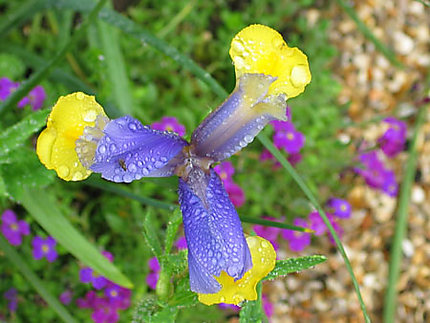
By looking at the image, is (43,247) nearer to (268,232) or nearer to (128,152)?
(268,232)

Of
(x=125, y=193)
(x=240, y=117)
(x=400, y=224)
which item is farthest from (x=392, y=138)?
(x=240, y=117)

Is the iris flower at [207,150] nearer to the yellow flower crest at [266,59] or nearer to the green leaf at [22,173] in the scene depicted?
the yellow flower crest at [266,59]

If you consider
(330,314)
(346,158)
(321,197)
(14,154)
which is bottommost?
(330,314)

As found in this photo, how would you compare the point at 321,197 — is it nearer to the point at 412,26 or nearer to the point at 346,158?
the point at 346,158

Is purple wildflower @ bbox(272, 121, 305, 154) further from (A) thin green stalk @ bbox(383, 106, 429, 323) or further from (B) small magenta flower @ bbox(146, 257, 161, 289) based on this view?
(A) thin green stalk @ bbox(383, 106, 429, 323)

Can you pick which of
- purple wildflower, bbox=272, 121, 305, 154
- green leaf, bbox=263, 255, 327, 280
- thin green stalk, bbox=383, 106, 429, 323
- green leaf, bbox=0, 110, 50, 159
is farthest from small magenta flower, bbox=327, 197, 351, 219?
green leaf, bbox=0, 110, 50, 159

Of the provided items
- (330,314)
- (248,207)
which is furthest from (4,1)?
(330,314)

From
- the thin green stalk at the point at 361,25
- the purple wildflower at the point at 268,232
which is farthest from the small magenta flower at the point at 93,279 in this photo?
the thin green stalk at the point at 361,25
